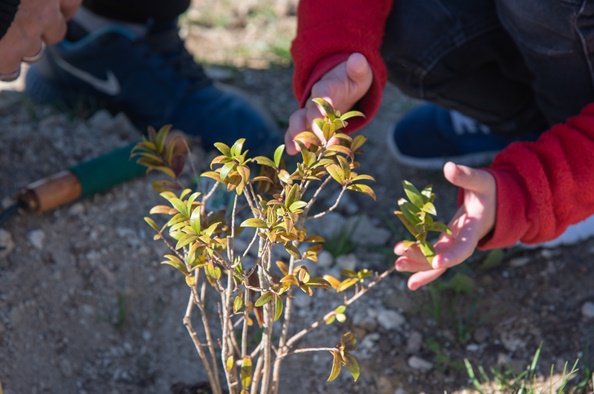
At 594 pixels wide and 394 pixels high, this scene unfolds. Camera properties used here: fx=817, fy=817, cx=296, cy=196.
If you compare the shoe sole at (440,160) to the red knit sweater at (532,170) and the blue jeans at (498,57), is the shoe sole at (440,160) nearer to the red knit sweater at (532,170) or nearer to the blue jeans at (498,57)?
the blue jeans at (498,57)

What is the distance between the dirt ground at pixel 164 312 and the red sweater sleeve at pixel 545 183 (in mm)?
353

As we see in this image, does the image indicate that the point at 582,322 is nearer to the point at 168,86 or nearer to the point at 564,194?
the point at 564,194

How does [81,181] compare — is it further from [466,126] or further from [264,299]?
[466,126]

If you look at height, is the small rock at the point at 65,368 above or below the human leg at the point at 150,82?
below

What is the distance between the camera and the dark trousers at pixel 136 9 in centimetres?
243

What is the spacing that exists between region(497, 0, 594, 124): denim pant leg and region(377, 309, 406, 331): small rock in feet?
2.10

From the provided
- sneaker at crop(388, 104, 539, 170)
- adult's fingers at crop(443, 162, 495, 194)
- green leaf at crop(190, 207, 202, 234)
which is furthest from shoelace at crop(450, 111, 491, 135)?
green leaf at crop(190, 207, 202, 234)

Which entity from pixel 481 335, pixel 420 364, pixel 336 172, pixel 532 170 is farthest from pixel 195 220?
pixel 481 335

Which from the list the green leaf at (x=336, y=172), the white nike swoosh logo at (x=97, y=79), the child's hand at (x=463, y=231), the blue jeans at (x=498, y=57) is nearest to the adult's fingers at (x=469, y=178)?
the child's hand at (x=463, y=231)

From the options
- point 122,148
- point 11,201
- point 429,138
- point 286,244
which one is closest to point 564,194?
point 286,244

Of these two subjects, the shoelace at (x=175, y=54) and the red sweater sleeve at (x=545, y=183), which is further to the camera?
the shoelace at (x=175, y=54)

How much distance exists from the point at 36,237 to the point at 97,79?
686mm

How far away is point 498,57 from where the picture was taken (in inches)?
83.1

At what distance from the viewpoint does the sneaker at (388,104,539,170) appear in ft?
8.11
